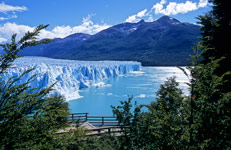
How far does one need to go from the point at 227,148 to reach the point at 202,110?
63cm

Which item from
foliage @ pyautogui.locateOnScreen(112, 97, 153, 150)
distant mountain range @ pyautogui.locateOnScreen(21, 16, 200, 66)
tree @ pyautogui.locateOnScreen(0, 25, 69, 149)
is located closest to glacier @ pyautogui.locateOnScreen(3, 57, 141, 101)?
foliage @ pyautogui.locateOnScreen(112, 97, 153, 150)

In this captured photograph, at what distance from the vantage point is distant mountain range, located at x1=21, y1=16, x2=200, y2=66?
328ft

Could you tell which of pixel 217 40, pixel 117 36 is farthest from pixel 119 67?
pixel 117 36

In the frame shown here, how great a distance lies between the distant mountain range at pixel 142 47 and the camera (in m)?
100

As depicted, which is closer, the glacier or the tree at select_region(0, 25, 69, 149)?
the tree at select_region(0, 25, 69, 149)

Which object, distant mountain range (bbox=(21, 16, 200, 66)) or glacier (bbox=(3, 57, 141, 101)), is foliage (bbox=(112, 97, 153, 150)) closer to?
glacier (bbox=(3, 57, 141, 101))

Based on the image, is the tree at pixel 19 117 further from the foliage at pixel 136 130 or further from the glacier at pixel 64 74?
the glacier at pixel 64 74

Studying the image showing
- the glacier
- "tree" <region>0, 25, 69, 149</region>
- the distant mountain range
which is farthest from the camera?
the distant mountain range

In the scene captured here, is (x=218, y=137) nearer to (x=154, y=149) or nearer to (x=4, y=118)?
(x=154, y=149)

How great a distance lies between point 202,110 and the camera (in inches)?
112

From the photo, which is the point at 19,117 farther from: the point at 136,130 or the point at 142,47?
Result: the point at 142,47

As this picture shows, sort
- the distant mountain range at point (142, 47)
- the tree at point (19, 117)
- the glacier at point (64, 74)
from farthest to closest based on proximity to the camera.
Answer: the distant mountain range at point (142, 47) < the glacier at point (64, 74) < the tree at point (19, 117)

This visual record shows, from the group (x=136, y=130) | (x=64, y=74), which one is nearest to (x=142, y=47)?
(x=64, y=74)

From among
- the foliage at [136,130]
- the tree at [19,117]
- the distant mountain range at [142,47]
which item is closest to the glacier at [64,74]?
the foliage at [136,130]
